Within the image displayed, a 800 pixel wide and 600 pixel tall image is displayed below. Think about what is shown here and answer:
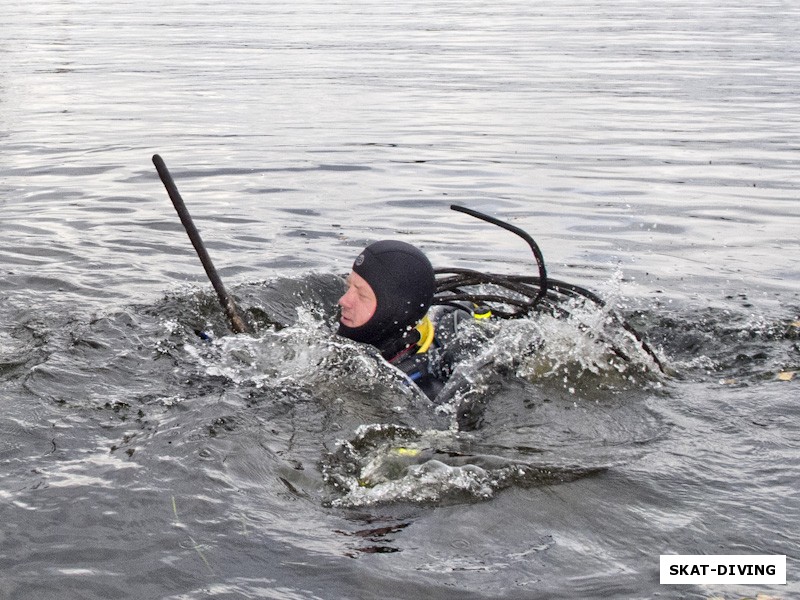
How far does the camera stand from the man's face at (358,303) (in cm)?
622

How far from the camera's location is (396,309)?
618 centimetres

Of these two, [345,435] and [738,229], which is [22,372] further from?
[738,229]

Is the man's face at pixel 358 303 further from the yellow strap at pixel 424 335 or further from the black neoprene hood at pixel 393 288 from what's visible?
the yellow strap at pixel 424 335

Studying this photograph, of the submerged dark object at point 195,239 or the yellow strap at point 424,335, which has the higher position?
the submerged dark object at point 195,239

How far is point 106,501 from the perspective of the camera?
475cm

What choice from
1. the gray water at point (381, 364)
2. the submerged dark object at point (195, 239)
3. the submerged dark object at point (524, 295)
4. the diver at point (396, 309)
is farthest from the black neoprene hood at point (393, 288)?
the submerged dark object at point (195, 239)

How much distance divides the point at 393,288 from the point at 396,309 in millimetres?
126

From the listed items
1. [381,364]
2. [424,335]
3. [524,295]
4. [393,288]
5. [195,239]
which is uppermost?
[195,239]

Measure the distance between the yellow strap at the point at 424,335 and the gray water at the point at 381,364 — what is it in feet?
1.03

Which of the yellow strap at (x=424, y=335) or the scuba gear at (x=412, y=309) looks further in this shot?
the yellow strap at (x=424, y=335)

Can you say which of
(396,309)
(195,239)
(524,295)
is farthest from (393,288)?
(195,239)

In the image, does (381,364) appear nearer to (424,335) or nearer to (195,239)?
(424,335)

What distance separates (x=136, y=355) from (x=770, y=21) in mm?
33597

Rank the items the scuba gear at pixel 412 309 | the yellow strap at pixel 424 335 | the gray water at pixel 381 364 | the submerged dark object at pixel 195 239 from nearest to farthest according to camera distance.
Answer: the gray water at pixel 381 364 → the submerged dark object at pixel 195 239 → the scuba gear at pixel 412 309 → the yellow strap at pixel 424 335
